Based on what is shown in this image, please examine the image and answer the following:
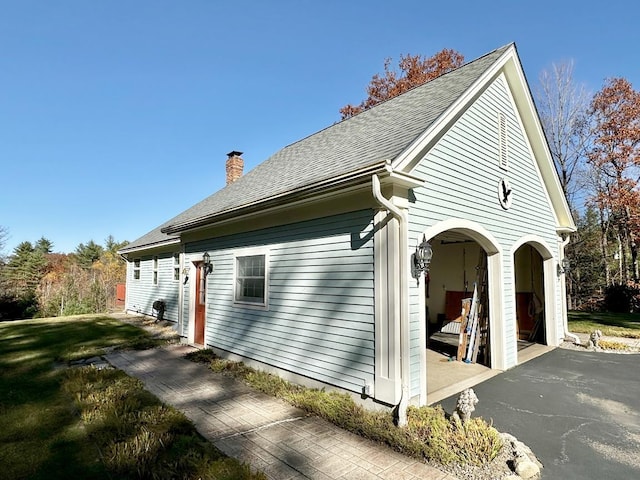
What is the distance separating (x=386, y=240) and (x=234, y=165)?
1169 centimetres

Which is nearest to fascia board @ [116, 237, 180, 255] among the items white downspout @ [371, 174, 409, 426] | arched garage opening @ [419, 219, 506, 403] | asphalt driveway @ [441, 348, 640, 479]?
arched garage opening @ [419, 219, 506, 403]

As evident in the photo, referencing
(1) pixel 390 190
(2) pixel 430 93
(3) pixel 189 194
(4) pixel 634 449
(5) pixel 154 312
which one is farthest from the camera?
(3) pixel 189 194

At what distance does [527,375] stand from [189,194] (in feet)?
74.3

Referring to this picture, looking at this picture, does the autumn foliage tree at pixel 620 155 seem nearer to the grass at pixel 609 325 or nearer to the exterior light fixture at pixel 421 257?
the grass at pixel 609 325

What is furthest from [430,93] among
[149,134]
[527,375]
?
[149,134]

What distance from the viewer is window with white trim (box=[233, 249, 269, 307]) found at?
22.3 feet

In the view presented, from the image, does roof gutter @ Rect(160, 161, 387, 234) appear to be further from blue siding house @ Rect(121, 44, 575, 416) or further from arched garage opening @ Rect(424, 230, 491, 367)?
arched garage opening @ Rect(424, 230, 491, 367)

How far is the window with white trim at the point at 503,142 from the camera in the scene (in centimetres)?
719

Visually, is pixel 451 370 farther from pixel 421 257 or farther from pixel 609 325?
pixel 609 325

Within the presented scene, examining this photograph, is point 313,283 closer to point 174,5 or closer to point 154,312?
point 174,5

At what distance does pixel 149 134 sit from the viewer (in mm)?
13414

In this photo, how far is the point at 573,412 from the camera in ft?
15.4

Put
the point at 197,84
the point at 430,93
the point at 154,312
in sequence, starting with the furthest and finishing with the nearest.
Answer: the point at 154,312, the point at 197,84, the point at 430,93

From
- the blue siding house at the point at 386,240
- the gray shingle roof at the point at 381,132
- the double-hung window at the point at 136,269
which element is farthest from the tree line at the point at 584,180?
the gray shingle roof at the point at 381,132
